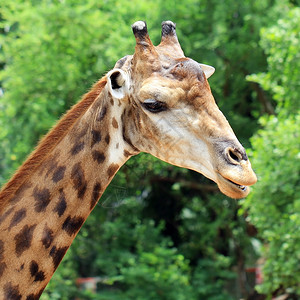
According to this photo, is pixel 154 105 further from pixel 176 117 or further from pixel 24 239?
pixel 24 239

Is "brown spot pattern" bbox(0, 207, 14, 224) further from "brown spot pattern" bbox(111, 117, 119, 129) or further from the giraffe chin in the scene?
the giraffe chin

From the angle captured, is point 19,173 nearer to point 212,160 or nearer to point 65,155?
point 65,155

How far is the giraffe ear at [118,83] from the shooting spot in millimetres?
3018

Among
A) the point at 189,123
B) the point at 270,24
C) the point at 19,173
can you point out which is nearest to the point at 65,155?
the point at 19,173

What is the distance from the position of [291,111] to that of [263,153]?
4.03ft

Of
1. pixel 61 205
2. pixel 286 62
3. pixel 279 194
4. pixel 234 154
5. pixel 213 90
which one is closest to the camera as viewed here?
pixel 234 154

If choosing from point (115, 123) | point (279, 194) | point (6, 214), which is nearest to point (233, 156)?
point (115, 123)

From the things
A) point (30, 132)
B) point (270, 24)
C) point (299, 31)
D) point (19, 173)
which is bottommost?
point (30, 132)

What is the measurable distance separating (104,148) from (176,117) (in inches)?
17.9

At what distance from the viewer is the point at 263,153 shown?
314 inches

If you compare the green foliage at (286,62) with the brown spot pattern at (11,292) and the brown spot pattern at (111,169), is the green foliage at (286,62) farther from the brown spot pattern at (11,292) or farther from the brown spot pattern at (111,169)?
the brown spot pattern at (11,292)

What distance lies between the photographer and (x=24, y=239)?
297 centimetres

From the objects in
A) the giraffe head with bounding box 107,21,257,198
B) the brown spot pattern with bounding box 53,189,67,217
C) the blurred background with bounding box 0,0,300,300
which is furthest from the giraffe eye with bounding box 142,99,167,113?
the blurred background with bounding box 0,0,300,300

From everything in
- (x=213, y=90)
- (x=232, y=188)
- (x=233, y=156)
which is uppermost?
(x=233, y=156)
